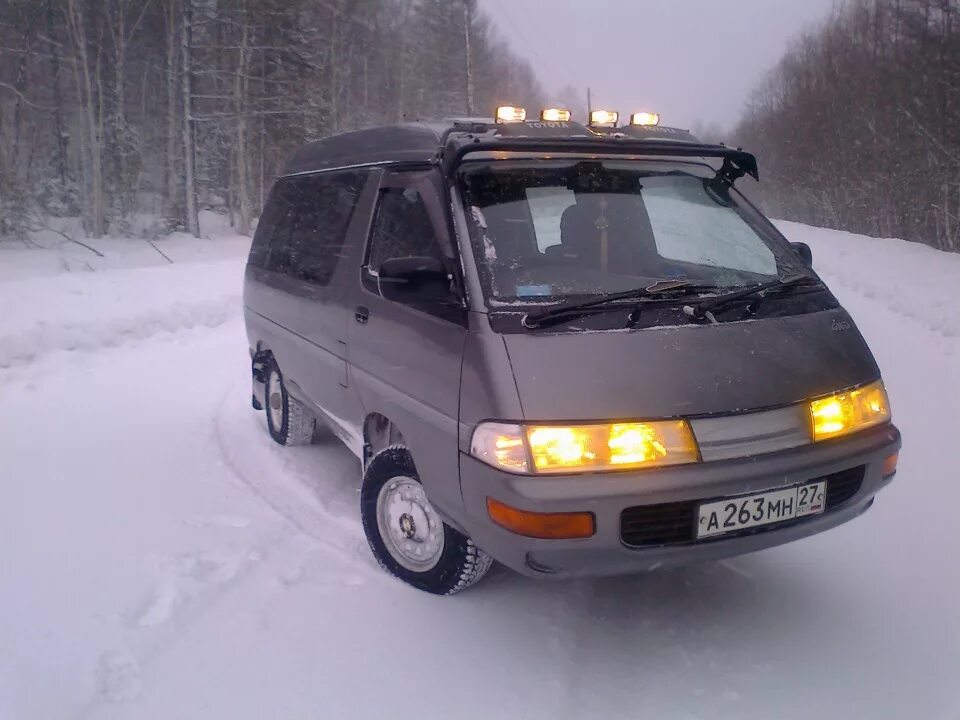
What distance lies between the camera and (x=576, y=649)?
3018 mm

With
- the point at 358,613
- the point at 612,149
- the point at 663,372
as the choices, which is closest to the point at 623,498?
the point at 663,372

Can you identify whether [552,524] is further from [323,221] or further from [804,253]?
[323,221]

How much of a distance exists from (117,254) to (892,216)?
2977 centimetres

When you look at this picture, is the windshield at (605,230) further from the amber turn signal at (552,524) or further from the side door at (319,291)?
the side door at (319,291)

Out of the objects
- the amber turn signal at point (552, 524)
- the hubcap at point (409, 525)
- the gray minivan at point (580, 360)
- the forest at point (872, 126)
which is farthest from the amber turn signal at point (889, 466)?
the forest at point (872, 126)

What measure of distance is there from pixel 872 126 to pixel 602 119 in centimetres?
3006

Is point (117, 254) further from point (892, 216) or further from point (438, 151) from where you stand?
point (892, 216)

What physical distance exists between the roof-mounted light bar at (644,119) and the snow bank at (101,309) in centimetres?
668

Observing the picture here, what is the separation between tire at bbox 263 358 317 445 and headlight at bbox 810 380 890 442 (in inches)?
136

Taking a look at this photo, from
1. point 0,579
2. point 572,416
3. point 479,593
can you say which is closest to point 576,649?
point 479,593

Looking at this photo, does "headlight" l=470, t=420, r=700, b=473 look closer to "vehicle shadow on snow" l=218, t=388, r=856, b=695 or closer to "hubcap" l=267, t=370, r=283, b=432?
"vehicle shadow on snow" l=218, t=388, r=856, b=695

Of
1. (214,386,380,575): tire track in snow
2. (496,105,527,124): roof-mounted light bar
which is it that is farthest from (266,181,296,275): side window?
(496,105,527,124): roof-mounted light bar

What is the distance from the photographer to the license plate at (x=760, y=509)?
2682mm

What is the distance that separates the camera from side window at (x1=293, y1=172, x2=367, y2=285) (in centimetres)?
426
